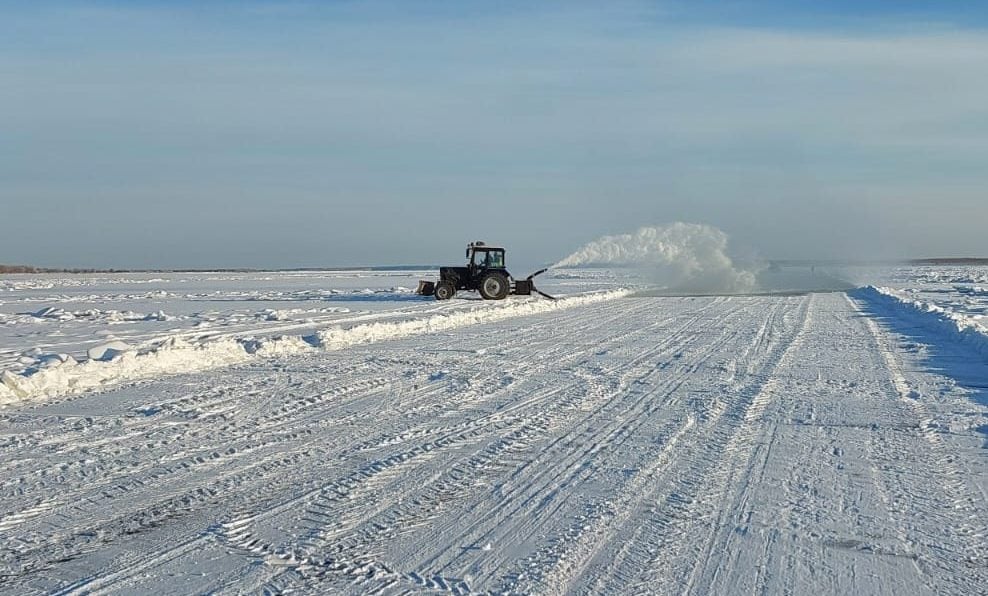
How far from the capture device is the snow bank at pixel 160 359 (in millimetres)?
11477

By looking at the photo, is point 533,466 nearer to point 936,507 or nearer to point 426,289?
point 936,507

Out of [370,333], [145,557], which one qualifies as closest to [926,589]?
[145,557]

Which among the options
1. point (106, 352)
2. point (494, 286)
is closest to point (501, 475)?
point (106, 352)

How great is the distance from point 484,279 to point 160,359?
19.5 m

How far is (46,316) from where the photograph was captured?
2791cm

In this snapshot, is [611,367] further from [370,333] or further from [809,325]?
[809,325]

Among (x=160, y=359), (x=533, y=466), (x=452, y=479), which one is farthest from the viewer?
(x=160, y=359)

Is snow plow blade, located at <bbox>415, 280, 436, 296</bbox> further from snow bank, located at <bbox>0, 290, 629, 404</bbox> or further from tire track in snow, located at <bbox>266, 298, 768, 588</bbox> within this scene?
tire track in snow, located at <bbox>266, 298, 768, 588</bbox>

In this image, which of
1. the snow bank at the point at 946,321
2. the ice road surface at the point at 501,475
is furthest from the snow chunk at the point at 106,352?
the snow bank at the point at 946,321

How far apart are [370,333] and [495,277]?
13803 millimetres

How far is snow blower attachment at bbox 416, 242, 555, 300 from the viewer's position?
32.7 meters

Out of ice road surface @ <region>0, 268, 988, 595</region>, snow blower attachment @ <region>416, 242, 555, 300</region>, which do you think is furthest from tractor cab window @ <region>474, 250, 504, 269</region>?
ice road surface @ <region>0, 268, 988, 595</region>

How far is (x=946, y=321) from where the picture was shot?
21.0 m

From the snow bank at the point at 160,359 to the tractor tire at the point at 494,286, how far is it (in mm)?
10827
